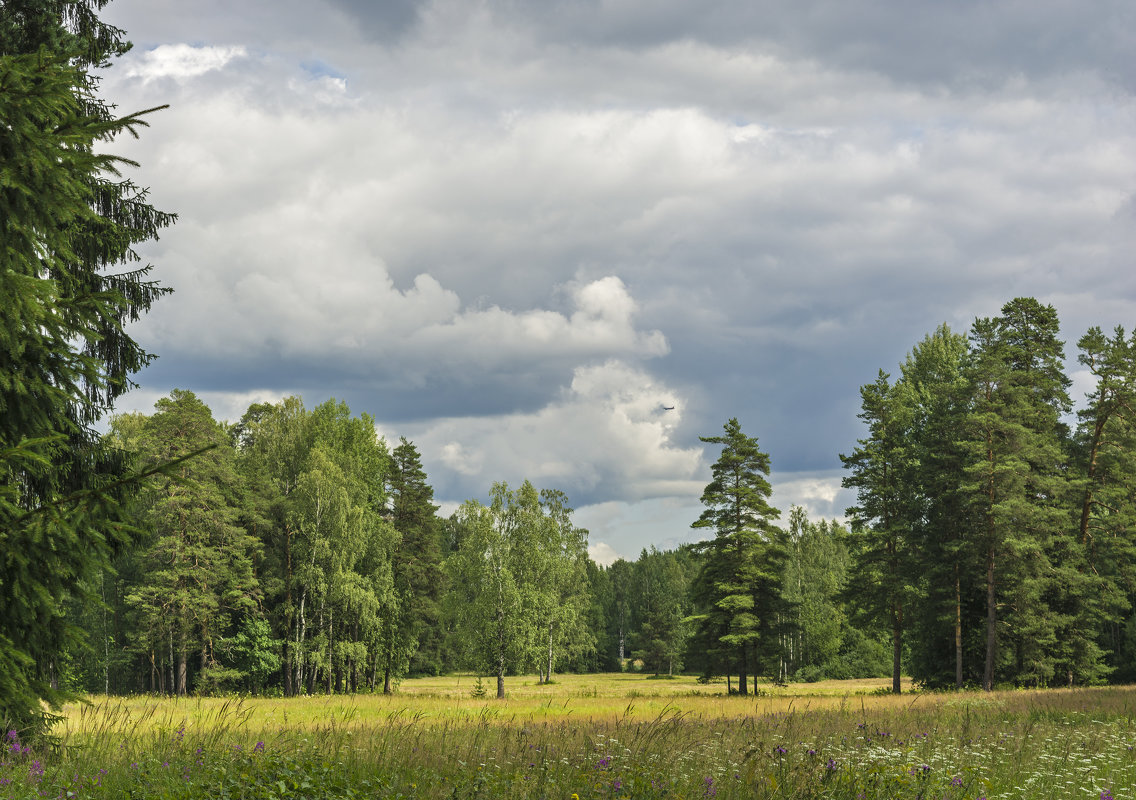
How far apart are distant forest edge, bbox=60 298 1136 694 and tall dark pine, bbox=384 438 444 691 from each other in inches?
58.3

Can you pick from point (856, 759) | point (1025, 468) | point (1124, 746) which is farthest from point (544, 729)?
point (1025, 468)

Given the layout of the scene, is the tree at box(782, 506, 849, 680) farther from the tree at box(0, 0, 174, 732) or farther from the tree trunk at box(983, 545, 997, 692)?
the tree at box(0, 0, 174, 732)

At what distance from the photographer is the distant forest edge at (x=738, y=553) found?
34.6 metres

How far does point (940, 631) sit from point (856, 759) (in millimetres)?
35092

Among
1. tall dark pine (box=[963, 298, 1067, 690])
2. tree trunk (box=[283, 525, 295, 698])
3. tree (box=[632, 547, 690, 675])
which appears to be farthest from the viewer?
tree (box=[632, 547, 690, 675])

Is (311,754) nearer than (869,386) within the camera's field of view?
Yes

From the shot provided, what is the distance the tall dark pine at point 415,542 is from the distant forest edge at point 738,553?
1481 millimetres

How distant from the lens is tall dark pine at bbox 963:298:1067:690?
109 feet

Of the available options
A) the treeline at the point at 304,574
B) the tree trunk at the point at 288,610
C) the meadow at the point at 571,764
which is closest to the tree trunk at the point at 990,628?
the treeline at the point at 304,574

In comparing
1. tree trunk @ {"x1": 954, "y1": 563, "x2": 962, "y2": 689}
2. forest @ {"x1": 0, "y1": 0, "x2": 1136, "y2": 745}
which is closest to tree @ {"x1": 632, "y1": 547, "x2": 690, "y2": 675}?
forest @ {"x1": 0, "y1": 0, "x2": 1136, "y2": 745}

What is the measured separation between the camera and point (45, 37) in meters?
12.2

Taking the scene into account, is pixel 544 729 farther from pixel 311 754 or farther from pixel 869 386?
pixel 869 386

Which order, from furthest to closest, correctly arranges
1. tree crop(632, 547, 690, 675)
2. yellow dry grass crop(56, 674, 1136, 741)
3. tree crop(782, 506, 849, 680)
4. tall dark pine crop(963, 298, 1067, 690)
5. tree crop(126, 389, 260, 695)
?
tree crop(632, 547, 690, 675), tree crop(782, 506, 849, 680), tree crop(126, 389, 260, 695), tall dark pine crop(963, 298, 1067, 690), yellow dry grass crop(56, 674, 1136, 741)

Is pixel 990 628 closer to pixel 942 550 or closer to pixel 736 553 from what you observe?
pixel 942 550
